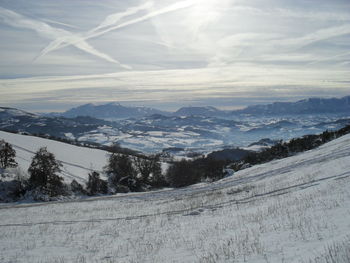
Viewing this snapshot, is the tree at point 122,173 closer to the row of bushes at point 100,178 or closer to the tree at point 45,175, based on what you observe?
the row of bushes at point 100,178

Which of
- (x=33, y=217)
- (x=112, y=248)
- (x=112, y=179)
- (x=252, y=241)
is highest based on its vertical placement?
(x=252, y=241)

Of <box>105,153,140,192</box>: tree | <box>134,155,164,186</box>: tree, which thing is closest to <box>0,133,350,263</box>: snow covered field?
<box>105,153,140,192</box>: tree

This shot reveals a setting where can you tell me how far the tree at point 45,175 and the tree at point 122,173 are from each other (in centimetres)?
1142

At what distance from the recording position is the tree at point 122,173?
54844 mm

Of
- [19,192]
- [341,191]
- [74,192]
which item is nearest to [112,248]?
[341,191]

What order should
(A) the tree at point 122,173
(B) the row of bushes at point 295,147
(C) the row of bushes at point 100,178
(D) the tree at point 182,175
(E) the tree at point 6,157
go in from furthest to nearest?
(D) the tree at point 182,175 < (B) the row of bushes at point 295,147 < (A) the tree at point 122,173 < (E) the tree at point 6,157 < (C) the row of bushes at point 100,178

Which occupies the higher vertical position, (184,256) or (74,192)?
(184,256)

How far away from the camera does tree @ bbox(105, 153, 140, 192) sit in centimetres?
5484

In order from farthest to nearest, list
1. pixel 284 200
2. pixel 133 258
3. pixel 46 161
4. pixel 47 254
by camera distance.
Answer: pixel 46 161
pixel 284 200
pixel 47 254
pixel 133 258

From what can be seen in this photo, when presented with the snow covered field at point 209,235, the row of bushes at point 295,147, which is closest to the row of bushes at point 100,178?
the row of bushes at point 295,147

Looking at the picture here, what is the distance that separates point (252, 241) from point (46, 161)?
40709mm

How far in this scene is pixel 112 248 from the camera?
1202 centimetres

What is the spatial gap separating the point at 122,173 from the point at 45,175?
1994 centimetres

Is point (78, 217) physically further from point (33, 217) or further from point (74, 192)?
point (74, 192)
